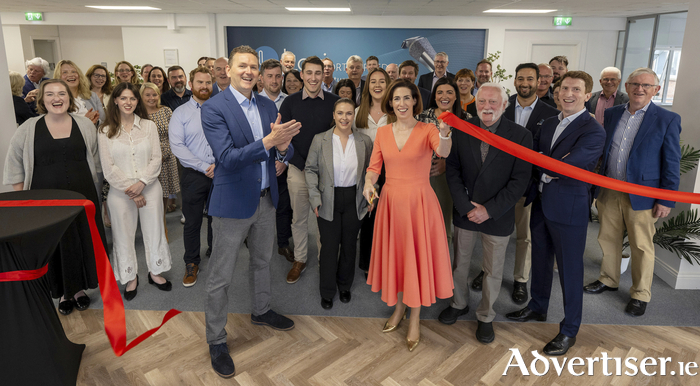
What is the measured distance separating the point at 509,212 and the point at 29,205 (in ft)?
9.52

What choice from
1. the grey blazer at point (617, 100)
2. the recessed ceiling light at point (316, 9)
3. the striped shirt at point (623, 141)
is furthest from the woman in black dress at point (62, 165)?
the recessed ceiling light at point (316, 9)

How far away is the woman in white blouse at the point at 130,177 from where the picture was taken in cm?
336

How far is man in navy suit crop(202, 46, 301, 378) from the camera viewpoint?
2.41 metres

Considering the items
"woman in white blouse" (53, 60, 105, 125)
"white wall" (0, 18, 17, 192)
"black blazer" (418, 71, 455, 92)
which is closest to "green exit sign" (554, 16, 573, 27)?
"black blazer" (418, 71, 455, 92)

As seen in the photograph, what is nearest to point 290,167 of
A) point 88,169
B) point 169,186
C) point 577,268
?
point 88,169

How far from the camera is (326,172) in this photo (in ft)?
10.7

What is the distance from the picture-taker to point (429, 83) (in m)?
5.77

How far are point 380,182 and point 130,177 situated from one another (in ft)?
6.67

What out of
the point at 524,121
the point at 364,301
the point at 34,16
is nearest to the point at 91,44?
the point at 34,16

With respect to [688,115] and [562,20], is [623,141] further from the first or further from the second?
[562,20]

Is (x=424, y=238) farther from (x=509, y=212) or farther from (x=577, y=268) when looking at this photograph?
(x=577, y=268)

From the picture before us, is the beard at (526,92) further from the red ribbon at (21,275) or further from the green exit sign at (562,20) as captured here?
the green exit sign at (562,20)

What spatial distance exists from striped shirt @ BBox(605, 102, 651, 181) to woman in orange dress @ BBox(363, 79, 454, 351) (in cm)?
161

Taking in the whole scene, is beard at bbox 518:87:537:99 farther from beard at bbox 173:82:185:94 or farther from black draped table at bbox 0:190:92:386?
beard at bbox 173:82:185:94
